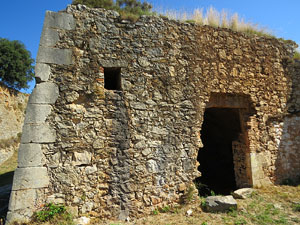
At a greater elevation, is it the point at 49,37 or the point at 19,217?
the point at 49,37

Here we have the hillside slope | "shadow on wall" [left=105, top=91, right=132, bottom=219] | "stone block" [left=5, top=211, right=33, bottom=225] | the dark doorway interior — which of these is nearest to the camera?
"stone block" [left=5, top=211, right=33, bottom=225]

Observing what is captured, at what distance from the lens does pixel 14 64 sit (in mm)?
17828

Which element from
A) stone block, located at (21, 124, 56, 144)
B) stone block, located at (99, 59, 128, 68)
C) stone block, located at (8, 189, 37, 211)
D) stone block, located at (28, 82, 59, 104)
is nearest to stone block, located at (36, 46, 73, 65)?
stone block, located at (28, 82, 59, 104)

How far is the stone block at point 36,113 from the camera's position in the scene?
3902 mm

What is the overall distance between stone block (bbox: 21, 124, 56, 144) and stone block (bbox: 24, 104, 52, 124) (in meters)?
0.09

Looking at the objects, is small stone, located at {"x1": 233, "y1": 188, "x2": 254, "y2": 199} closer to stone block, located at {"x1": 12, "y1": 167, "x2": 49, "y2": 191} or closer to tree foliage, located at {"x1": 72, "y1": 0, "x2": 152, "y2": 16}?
stone block, located at {"x1": 12, "y1": 167, "x2": 49, "y2": 191}

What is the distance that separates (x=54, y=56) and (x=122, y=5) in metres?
2.33

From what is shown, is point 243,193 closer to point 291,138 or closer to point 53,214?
point 291,138

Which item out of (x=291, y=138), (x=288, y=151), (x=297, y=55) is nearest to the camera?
(x=288, y=151)

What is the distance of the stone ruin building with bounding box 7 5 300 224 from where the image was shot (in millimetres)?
3977

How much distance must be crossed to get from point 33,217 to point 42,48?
300 cm

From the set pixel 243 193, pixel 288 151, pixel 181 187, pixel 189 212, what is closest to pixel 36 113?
pixel 181 187

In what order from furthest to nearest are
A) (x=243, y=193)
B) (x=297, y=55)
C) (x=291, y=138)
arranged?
(x=297, y=55) → (x=291, y=138) → (x=243, y=193)

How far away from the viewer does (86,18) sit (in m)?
4.43
